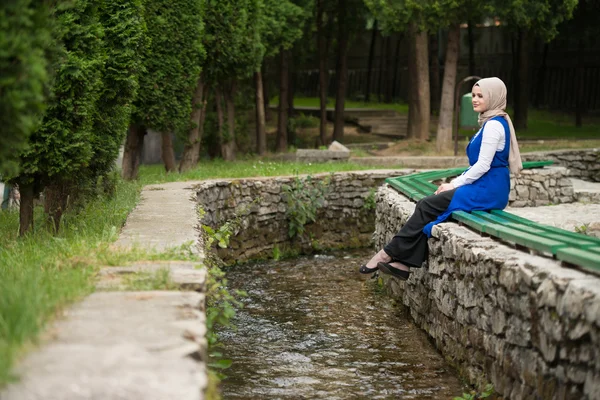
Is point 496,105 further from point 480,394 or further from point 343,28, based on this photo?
point 343,28

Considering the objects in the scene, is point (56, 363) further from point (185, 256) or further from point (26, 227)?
point (26, 227)

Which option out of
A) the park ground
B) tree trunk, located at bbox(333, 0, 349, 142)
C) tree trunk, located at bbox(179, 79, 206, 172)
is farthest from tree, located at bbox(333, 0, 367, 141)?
the park ground

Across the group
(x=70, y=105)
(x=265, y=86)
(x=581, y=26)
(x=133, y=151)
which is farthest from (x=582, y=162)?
(x=70, y=105)

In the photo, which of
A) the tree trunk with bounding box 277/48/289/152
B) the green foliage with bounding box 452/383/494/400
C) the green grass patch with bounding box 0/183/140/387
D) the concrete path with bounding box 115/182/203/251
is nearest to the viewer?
the green grass patch with bounding box 0/183/140/387

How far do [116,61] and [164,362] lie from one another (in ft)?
23.9

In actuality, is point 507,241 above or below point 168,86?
below

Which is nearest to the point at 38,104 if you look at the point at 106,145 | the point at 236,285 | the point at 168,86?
the point at 106,145

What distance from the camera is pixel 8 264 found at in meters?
6.55

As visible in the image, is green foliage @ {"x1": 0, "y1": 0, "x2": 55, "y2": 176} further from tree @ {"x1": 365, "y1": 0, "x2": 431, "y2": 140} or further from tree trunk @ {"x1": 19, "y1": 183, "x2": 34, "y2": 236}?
tree @ {"x1": 365, "y1": 0, "x2": 431, "y2": 140}

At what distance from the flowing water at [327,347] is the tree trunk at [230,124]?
32.1ft

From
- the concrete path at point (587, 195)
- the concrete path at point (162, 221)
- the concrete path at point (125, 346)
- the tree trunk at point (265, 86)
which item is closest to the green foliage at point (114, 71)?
the concrete path at point (162, 221)

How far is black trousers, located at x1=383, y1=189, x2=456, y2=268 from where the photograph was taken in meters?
A: 8.72

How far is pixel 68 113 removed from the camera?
8867mm

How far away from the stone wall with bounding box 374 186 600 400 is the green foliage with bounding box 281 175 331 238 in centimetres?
665
